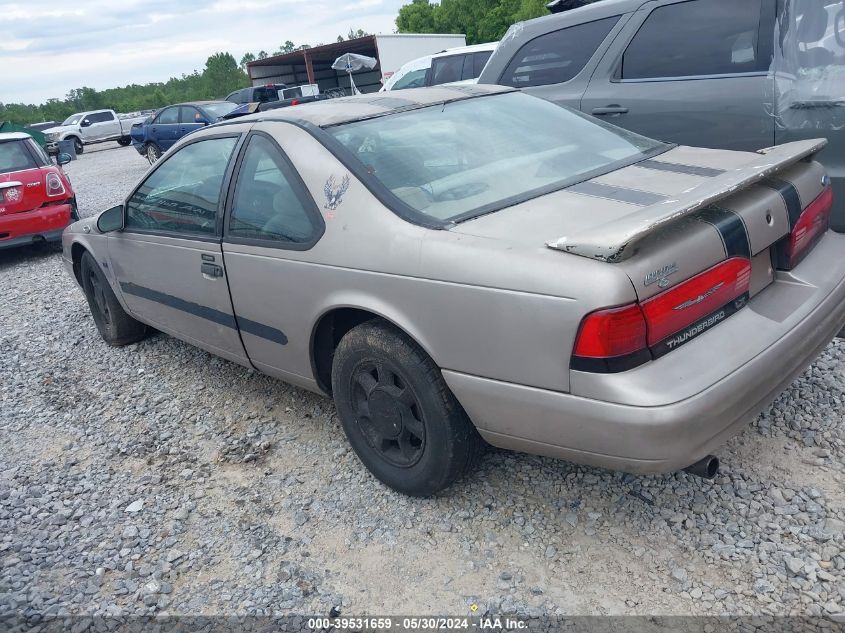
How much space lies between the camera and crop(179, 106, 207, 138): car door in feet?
52.5

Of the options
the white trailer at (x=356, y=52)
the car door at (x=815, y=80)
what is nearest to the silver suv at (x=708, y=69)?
the car door at (x=815, y=80)

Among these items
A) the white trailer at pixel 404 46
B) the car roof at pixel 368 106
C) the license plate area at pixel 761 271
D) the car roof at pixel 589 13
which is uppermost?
the white trailer at pixel 404 46

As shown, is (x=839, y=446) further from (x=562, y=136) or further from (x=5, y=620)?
(x=5, y=620)

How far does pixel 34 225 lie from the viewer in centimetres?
791

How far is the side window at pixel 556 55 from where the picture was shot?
4.82m

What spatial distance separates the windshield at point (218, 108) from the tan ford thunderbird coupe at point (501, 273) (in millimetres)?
Answer: 13448

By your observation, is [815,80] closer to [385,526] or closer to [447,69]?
[385,526]

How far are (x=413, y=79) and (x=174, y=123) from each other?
8.82m

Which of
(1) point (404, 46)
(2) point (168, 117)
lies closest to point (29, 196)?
(2) point (168, 117)

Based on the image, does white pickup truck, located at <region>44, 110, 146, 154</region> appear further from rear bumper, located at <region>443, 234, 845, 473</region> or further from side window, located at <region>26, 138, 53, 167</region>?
rear bumper, located at <region>443, 234, 845, 473</region>

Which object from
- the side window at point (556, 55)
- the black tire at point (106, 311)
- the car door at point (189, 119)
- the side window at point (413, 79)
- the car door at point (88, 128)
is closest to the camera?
the black tire at point (106, 311)

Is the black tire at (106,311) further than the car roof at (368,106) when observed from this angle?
Yes

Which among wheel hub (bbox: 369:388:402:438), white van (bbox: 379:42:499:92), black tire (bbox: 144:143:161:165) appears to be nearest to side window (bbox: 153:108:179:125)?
black tire (bbox: 144:143:161:165)

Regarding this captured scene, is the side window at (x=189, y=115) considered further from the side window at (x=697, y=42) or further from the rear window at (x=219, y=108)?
the side window at (x=697, y=42)
